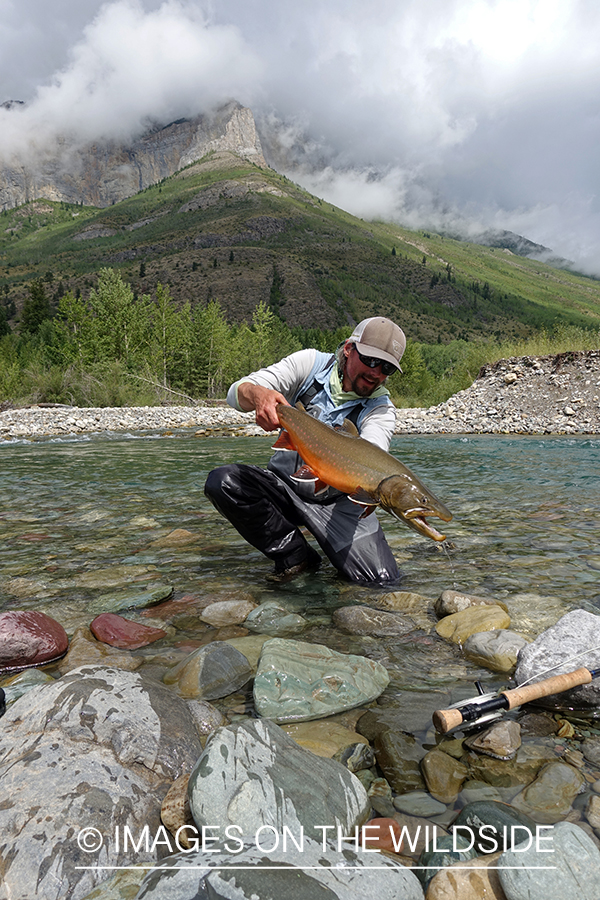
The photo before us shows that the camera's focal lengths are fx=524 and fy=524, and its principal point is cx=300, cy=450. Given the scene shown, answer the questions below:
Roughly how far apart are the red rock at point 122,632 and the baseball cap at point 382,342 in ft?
9.22

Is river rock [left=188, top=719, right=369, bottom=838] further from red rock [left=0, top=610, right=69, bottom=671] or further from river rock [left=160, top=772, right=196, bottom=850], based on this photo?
red rock [left=0, top=610, right=69, bottom=671]

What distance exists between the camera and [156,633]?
394 cm

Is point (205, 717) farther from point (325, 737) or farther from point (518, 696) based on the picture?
point (518, 696)

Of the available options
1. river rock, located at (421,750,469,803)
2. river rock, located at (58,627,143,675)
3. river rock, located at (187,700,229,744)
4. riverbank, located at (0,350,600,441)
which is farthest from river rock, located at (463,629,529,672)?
riverbank, located at (0,350,600,441)

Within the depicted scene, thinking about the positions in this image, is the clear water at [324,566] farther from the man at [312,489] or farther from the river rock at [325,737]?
the river rock at [325,737]

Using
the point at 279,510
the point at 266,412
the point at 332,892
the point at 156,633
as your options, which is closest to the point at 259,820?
the point at 332,892

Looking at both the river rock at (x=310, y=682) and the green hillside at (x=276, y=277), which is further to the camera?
the green hillside at (x=276, y=277)

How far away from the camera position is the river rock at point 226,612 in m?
4.19

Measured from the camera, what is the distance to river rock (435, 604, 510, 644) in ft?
12.5

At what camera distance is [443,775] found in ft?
7.83

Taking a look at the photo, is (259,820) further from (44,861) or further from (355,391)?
(355,391)

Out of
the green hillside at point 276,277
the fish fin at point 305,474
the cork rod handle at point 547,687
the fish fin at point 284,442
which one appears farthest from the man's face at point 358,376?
the green hillside at point 276,277

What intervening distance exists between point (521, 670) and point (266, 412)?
2.63m

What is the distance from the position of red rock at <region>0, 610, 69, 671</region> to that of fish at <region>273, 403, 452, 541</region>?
209 centimetres
